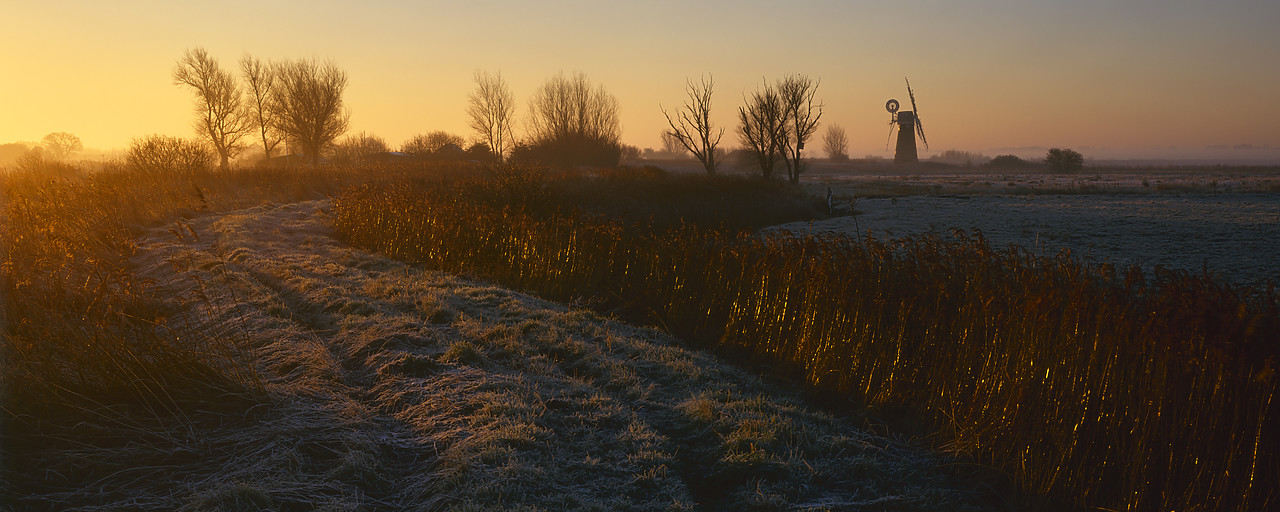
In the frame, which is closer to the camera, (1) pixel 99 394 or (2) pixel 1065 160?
(1) pixel 99 394

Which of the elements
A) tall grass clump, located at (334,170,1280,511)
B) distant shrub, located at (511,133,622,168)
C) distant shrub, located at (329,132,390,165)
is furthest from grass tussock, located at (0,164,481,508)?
distant shrub, located at (329,132,390,165)

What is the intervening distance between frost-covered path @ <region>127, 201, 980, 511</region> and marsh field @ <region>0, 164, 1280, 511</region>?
0.9 inches

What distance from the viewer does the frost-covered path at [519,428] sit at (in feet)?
12.1

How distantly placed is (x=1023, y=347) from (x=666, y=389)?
8.83ft

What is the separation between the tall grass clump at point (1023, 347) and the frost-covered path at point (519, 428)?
655 millimetres

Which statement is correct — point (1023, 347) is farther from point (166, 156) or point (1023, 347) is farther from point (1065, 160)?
point (1065, 160)

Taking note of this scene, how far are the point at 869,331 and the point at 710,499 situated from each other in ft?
9.50

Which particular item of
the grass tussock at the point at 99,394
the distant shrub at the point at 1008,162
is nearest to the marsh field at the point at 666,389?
the grass tussock at the point at 99,394

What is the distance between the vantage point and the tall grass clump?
3.86 meters

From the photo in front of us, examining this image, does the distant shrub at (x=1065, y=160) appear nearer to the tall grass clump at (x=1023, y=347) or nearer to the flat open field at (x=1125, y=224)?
the flat open field at (x=1125, y=224)

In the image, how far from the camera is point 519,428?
14.0 ft

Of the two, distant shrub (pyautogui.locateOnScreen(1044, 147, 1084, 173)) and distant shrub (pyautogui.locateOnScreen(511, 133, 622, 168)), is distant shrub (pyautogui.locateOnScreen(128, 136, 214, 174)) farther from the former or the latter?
distant shrub (pyautogui.locateOnScreen(1044, 147, 1084, 173))

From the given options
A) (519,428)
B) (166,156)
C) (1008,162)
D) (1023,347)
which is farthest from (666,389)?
(1008,162)

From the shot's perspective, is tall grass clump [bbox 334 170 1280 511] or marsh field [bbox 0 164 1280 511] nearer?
marsh field [bbox 0 164 1280 511]
